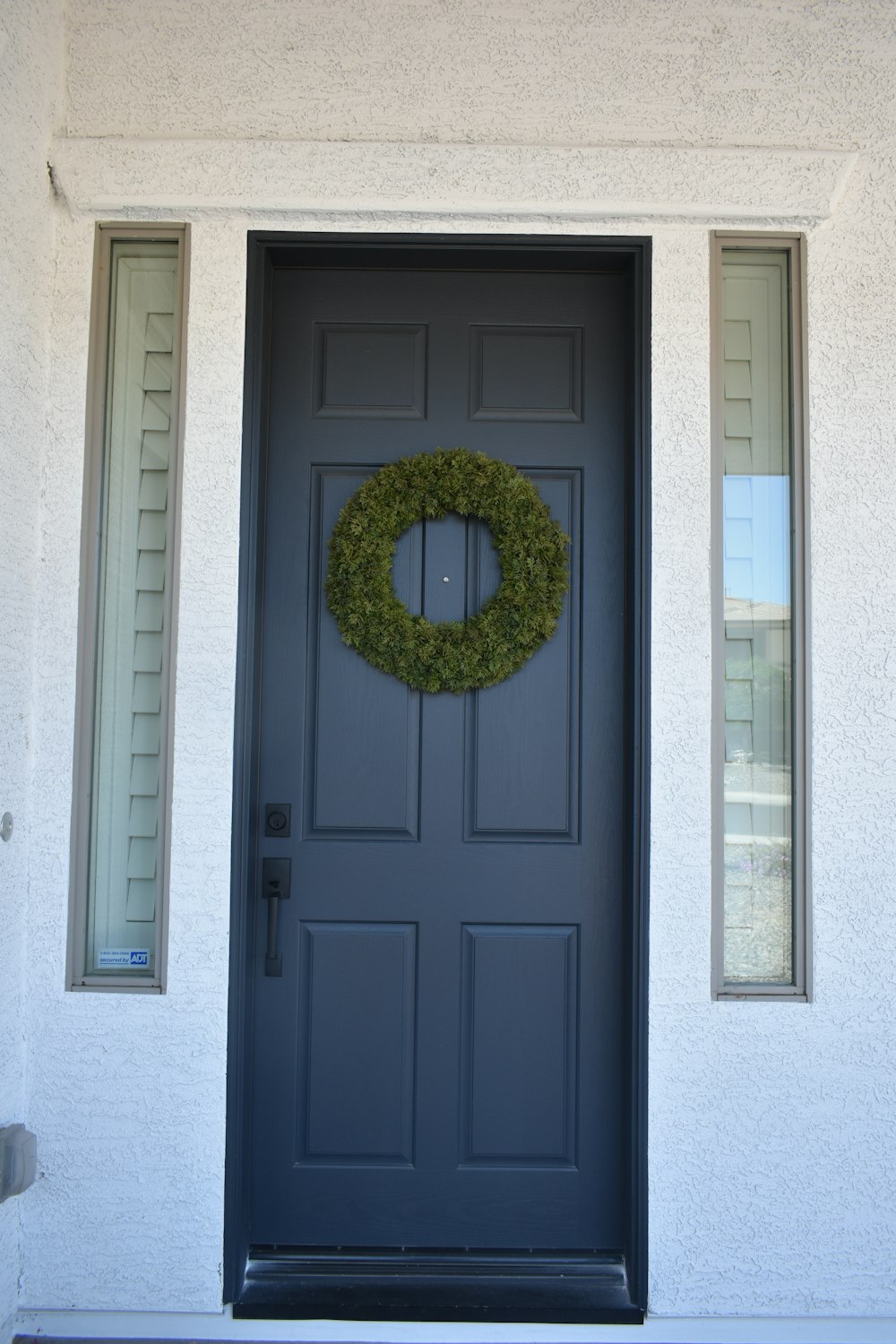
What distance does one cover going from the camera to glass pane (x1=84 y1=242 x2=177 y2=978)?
8.53 feet

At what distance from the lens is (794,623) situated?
2.60 metres

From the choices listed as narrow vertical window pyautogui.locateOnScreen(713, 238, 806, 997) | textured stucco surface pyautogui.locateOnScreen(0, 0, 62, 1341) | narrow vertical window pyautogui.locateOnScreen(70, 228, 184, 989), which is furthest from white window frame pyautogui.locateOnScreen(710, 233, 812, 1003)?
textured stucco surface pyautogui.locateOnScreen(0, 0, 62, 1341)

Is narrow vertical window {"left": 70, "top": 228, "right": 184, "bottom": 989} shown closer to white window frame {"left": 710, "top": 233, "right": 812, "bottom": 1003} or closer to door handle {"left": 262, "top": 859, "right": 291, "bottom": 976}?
door handle {"left": 262, "top": 859, "right": 291, "bottom": 976}

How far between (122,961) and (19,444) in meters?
1.32

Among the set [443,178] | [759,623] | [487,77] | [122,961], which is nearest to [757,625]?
[759,623]

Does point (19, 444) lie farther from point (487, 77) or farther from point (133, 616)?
point (487, 77)

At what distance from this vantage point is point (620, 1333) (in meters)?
2.49

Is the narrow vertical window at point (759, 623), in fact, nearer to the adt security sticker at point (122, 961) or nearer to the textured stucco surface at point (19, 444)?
the adt security sticker at point (122, 961)

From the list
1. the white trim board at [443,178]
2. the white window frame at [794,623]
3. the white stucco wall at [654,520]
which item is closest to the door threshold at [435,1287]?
the white stucco wall at [654,520]

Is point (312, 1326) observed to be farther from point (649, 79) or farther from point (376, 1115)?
point (649, 79)

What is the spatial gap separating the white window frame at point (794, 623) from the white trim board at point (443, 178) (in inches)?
5.2

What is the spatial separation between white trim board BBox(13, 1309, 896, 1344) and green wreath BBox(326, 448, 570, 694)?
161 cm

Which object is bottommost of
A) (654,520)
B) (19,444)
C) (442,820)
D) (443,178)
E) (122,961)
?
(122,961)

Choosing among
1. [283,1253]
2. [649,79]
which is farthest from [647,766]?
[649,79]
